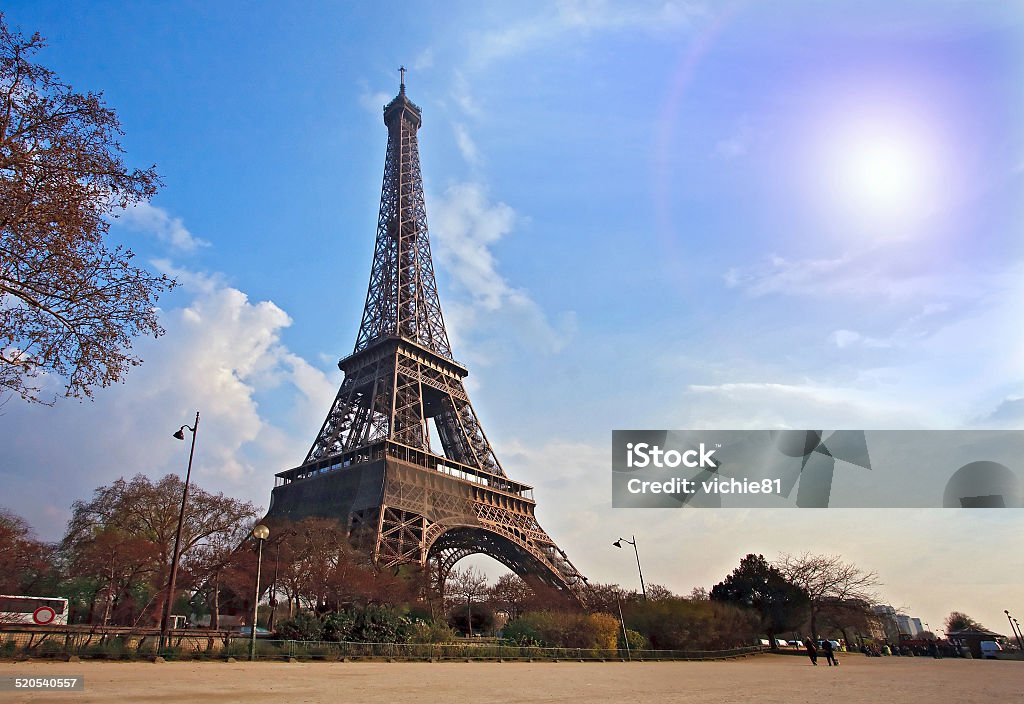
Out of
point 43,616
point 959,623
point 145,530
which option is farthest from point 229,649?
A: point 959,623

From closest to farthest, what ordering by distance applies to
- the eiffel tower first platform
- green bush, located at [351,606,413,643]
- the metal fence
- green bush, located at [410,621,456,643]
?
the metal fence → green bush, located at [351,606,413,643] → green bush, located at [410,621,456,643] → the eiffel tower first platform

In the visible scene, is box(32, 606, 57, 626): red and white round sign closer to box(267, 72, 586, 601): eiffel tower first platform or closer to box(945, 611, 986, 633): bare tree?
box(267, 72, 586, 601): eiffel tower first platform

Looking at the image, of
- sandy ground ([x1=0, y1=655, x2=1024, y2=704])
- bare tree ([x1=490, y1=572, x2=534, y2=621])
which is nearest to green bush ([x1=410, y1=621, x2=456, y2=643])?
sandy ground ([x1=0, y1=655, x2=1024, y2=704])

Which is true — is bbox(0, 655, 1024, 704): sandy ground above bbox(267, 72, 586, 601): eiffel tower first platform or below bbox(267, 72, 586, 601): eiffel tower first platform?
below

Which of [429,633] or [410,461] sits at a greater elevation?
[410,461]

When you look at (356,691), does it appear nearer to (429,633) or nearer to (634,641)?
(429,633)
